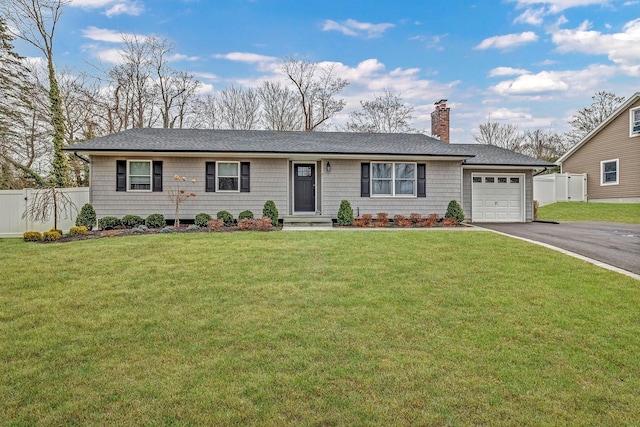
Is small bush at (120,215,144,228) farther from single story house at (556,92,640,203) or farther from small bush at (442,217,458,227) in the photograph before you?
single story house at (556,92,640,203)

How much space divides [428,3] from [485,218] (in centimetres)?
980

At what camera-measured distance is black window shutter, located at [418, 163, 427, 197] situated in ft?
46.9

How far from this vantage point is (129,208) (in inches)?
519

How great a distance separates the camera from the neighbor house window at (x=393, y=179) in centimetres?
1420

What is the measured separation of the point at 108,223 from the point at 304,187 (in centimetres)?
735

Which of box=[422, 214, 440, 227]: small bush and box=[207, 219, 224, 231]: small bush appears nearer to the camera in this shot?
box=[207, 219, 224, 231]: small bush

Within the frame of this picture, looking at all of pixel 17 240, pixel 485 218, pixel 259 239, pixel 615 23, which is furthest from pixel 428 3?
pixel 17 240

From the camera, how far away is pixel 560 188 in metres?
22.7

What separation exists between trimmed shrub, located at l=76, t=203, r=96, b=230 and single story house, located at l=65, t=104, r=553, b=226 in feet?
2.35

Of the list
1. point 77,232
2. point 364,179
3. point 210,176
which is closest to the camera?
point 77,232

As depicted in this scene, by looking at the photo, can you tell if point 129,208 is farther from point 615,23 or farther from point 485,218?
point 615,23

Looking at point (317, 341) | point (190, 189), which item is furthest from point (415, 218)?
point (317, 341)

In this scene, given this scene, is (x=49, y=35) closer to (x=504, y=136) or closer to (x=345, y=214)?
(x=345, y=214)

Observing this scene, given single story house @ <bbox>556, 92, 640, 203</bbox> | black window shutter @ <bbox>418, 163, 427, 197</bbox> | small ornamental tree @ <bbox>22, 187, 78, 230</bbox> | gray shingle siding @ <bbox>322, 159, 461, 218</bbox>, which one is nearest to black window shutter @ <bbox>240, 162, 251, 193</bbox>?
gray shingle siding @ <bbox>322, 159, 461, 218</bbox>
